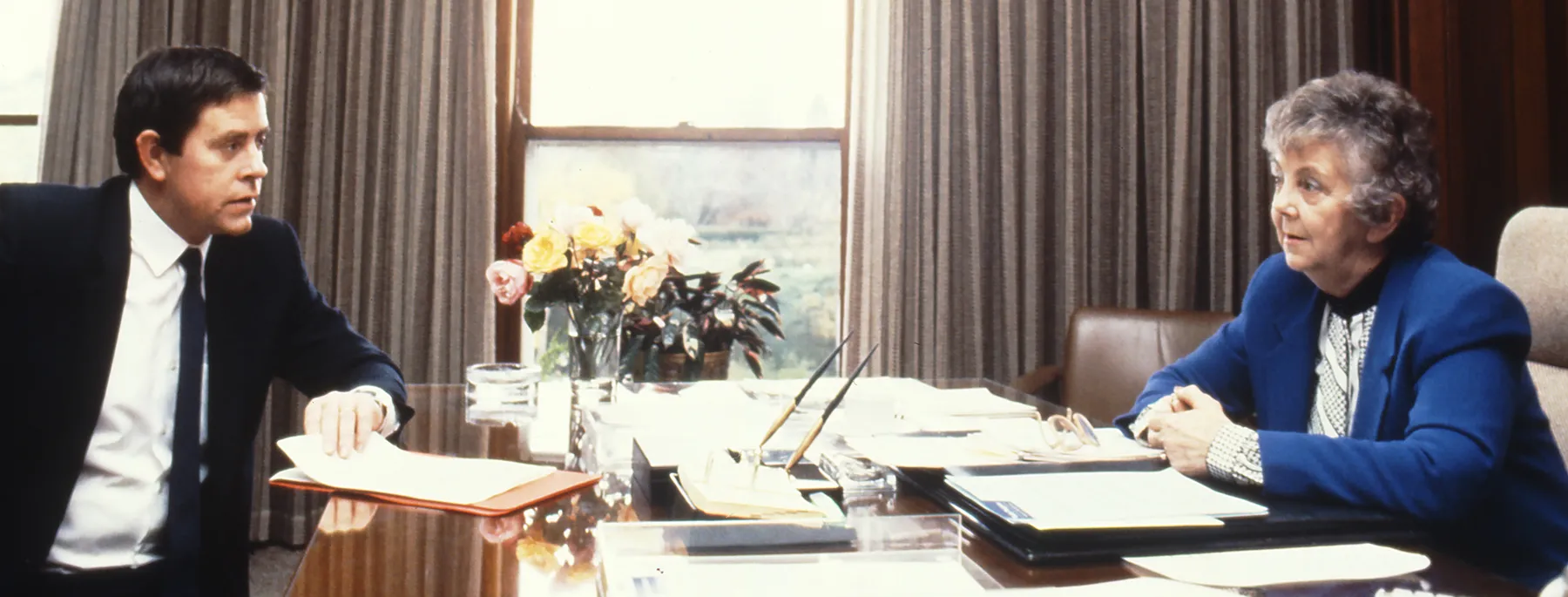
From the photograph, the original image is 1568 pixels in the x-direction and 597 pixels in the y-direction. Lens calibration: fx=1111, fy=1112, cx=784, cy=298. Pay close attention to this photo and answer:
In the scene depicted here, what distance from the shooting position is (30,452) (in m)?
1.38

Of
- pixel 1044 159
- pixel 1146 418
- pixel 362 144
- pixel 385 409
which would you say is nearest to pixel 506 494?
pixel 385 409

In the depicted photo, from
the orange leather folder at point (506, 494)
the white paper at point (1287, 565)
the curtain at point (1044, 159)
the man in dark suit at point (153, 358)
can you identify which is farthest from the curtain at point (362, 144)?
the white paper at point (1287, 565)

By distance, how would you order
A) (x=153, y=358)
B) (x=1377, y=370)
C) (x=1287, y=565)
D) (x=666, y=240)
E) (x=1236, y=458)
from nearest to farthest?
(x=1287, y=565), (x=1236, y=458), (x=1377, y=370), (x=153, y=358), (x=666, y=240)

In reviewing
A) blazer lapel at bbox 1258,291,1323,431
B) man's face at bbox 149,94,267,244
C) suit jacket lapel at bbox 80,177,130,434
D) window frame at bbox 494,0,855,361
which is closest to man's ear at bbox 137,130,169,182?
man's face at bbox 149,94,267,244

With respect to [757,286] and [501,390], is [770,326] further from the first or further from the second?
[501,390]

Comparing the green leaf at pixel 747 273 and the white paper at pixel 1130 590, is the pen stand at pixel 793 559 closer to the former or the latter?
the white paper at pixel 1130 590

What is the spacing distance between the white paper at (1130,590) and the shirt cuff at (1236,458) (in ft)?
1.44

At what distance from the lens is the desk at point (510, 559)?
0.84 m

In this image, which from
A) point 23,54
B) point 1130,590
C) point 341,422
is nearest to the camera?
point 1130,590

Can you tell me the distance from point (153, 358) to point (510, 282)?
0.49m

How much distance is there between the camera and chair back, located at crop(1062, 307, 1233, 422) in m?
2.60

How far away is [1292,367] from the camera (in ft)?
5.21

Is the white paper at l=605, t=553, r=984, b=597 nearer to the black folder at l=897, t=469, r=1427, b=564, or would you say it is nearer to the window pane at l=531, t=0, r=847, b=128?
the black folder at l=897, t=469, r=1427, b=564

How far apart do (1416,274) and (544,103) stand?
106 inches
